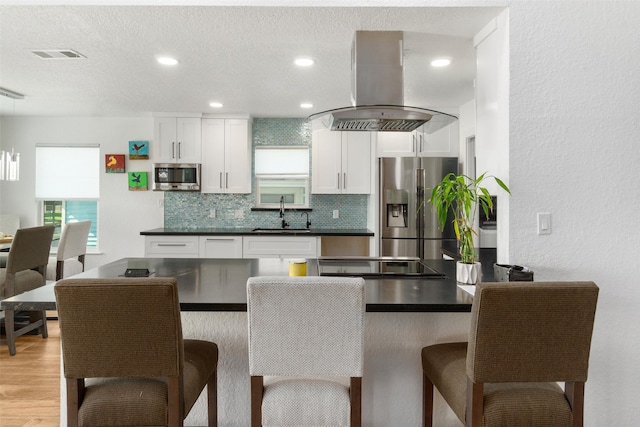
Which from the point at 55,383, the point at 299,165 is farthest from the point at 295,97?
the point at 55,383

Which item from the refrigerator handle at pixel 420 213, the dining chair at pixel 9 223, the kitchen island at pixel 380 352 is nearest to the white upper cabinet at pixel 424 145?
the refrigerator handle at pixel 420 213

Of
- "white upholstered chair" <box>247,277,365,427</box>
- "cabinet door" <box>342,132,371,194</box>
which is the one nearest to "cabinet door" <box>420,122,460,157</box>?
"cabinet door" <box>342,132,371,194</box>

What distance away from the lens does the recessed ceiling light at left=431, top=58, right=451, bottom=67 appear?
3.12 m

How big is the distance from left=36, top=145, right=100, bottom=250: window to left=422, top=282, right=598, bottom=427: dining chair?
536 centimetres

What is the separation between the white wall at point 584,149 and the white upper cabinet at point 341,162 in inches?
116

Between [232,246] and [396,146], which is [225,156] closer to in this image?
[232,246]

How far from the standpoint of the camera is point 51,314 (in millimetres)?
4781

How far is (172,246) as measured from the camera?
16.3 feet

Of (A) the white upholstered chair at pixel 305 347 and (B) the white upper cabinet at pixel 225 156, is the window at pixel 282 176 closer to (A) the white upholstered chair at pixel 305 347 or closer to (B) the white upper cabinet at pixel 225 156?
(B) the white upper cabinet at pixel 225 156

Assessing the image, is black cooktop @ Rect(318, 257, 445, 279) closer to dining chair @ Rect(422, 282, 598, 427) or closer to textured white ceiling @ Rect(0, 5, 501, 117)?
dining chair @ Rect(422, 282, 598, 427)

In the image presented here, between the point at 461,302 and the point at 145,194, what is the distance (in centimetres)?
473

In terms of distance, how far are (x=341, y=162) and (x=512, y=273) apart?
3355 mm

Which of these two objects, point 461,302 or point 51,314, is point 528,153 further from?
point 51,314

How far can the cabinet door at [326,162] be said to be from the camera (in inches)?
204
